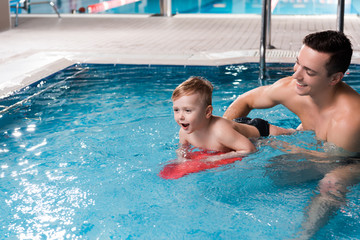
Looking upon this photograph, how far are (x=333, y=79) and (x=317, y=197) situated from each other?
0.63 meters

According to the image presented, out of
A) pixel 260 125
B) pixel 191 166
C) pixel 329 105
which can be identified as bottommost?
pixel 191 166

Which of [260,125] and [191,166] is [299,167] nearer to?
[260,125]

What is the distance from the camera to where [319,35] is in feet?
8.71

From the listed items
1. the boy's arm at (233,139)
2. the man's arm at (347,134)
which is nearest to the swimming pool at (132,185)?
the boy's arm at (233,139)

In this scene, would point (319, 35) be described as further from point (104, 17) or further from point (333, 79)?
point (104, 17)

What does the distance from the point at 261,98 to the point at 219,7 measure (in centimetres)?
1493

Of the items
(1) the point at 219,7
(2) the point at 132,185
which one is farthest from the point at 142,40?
(1) the point at 219,7

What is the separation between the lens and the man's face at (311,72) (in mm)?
2617

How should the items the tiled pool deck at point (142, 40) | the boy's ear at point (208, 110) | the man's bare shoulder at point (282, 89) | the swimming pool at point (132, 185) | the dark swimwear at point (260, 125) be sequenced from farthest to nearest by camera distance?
the tiled pool deck at point (142, 40) < the dark swimwear at point (260, 125) < the man's bare shoulder at point (282, 89) < the boy's ear at point (208, 110) < the swimming pool at point (132, 185)

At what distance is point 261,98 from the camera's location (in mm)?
3354

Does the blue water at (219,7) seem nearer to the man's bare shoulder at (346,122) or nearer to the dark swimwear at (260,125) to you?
the dark swimwear at (260,125)

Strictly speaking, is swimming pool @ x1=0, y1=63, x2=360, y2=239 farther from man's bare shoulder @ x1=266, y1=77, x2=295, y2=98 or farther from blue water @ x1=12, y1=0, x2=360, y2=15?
blue water @ x1=12, y1=0, x2=360, y2=15

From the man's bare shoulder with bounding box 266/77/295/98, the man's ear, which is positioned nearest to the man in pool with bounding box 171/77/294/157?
the man's bare shoulder with bounding box 266/77/295/98

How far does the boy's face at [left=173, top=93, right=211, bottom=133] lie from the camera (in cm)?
288
